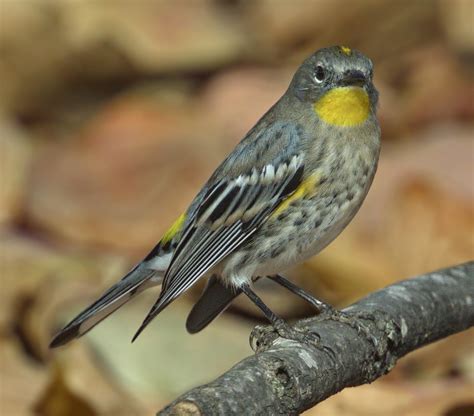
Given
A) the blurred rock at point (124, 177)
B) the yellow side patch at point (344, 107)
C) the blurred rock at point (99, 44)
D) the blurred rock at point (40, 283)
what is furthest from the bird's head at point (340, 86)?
the blurred rock at point (99, 44)

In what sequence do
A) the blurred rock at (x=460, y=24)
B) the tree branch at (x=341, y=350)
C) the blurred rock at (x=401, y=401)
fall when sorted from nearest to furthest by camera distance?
1. the tree branch at (x=341, y=350)
2. the blurred rock at (x=401, y=401)
3. the blurred rock at (x=460, y=24)

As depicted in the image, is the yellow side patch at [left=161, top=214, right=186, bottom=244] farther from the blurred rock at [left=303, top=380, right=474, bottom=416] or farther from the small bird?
the blurred rock at [left=303, top=380, right=474, bottom=416]

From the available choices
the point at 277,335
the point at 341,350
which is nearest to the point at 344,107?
the point at 277,335

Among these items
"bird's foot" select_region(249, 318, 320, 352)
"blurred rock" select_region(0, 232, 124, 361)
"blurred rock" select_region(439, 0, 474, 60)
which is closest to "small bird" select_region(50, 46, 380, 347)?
"bird's foot" select_region(249, 318, 320, 352)

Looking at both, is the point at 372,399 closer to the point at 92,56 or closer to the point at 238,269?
the point at 238,269

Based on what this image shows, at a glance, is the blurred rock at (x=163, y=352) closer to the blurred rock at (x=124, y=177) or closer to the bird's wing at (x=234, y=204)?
the bird's wing at (x=234, y=204)
